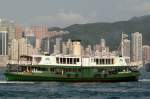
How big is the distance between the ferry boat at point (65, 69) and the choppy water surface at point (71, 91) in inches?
89.1

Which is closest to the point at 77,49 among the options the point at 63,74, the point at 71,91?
the point at 63,74

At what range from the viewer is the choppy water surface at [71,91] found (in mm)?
87375

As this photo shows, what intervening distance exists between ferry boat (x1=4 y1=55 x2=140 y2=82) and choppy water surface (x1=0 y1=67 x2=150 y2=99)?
2.26 metres

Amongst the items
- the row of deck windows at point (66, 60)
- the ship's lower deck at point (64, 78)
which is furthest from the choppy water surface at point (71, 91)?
the row of deck windows at point (66, 60)

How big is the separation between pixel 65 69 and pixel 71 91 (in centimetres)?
1992

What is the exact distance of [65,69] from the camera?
116 m

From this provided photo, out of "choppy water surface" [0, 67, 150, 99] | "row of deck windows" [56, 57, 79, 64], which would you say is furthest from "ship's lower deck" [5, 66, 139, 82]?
"choppy water surface" [0, 67, 150, 99]

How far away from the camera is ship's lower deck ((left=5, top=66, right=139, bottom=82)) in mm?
115500

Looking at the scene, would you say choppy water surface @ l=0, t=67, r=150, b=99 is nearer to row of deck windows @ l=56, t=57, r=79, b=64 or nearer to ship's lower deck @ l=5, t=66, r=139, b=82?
ship's lower deck @ l=5, t=66, r=139, b=82

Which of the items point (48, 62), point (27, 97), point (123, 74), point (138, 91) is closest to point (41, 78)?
point (48, 62)

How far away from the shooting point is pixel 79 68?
116125mm

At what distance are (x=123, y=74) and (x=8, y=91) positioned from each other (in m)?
28.6

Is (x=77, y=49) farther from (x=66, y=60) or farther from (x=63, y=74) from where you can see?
(x=63, y=74)

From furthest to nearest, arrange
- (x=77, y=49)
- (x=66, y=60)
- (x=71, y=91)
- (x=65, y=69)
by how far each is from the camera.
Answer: (x=77, y=49) → (x=66, y=60) → (x=65, y=69) → (x=71, y=91)
